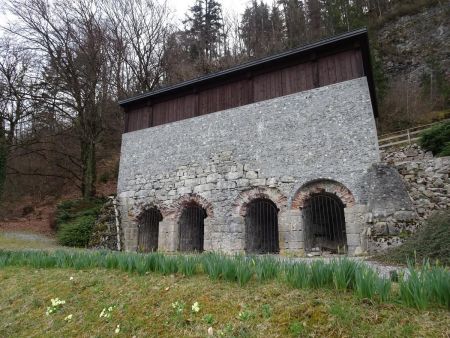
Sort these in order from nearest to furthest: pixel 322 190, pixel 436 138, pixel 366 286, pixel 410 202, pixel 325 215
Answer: pixel 366 286
pixel 410 202
pixel 322 190
pixel 436 138
pixel 325 215

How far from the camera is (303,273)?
364cm

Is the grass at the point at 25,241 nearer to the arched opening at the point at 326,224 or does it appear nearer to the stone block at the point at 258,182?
the stone block at the point at 258,182

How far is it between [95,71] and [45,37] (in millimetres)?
2994

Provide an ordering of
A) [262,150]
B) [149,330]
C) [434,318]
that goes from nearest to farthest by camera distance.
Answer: [434,318] → [149,330] → [262,150]

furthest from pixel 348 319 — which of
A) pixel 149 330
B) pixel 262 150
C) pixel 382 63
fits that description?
pixel 382 63

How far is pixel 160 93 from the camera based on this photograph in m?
14.8

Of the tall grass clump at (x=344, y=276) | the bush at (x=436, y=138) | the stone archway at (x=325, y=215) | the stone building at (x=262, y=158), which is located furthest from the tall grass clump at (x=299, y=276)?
the bush at (x=436, y=138)

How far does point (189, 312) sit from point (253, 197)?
8.21 meters

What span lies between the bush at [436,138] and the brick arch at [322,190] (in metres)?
4.08

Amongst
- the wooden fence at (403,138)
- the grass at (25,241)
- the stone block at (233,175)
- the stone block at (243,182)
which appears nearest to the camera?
the stone block at (243,182)

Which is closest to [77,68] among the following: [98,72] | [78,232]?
[98,72]

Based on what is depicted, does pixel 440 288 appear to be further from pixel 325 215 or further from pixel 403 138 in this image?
pixel 403 138

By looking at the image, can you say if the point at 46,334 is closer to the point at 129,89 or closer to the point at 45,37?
the point at 45,37

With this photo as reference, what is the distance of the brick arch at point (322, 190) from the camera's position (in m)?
10.1
